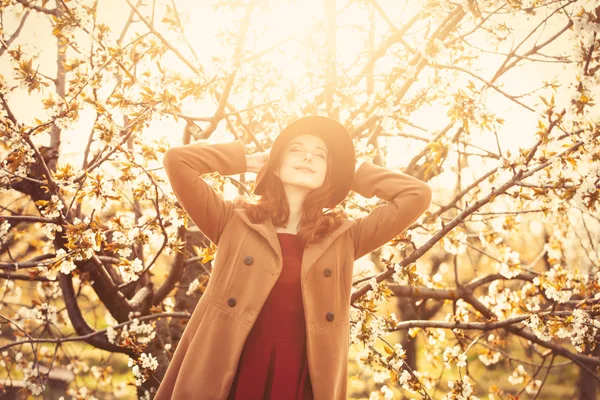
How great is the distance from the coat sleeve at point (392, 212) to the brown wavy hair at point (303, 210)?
0.44ft

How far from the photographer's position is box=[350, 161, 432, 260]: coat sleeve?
1.91 meters

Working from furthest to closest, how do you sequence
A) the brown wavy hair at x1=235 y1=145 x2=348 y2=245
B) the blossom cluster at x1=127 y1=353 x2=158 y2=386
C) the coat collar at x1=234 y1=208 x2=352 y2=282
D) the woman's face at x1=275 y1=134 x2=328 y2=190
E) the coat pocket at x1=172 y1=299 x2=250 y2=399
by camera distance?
the blossom cluster at x1=127 y1=353 x2=158 y2=386, the woman's face at x1=275 y1=134 x2=328 y2=190, the brown wavy hair at x1=235 y1=145 x2=348 y2=245, the coat collar at x1=234 y1=208 x2=352 y2=282, the coat pocket at x1=172 y1=299 x2=250 y2=399

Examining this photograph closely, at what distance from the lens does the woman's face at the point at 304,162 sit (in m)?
1.98

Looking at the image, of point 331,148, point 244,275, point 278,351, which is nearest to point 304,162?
point 331,148

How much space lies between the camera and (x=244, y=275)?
5.53 ft

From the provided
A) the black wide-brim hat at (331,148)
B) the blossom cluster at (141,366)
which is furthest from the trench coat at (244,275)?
the blossom cluster at (141,366)

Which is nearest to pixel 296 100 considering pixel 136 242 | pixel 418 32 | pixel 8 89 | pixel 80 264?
pixel 418 32

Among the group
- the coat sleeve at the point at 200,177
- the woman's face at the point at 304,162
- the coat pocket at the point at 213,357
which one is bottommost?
the coat pocket at the point at 213,357

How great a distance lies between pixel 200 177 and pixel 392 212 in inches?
34.5

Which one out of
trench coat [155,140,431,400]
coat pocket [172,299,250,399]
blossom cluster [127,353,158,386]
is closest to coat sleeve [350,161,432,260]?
trench coat [155,140,431,400]

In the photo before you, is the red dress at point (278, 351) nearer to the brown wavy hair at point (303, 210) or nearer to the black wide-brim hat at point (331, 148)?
the brown wavy hair at point (303, 210)

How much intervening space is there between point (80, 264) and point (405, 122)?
271 centimetres

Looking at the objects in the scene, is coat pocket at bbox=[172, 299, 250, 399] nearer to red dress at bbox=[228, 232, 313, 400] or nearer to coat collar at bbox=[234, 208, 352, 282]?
red dress at bbox=[228, 232, 313, 400]

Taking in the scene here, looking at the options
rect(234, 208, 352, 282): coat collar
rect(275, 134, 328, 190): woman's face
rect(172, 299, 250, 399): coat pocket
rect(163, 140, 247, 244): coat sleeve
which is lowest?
rect(172, 299, 250, 399): coat pocket
